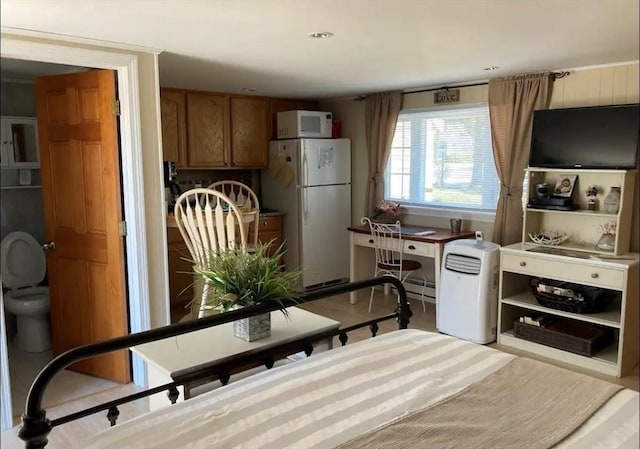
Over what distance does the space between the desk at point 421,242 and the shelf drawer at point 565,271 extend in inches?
21.5

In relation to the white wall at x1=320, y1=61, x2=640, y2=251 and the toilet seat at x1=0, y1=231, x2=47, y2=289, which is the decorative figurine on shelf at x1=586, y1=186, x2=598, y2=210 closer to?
the white wall at x1=320, y1=61, x2=640, y2=251

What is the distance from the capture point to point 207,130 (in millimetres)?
4617

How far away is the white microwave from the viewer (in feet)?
15.9

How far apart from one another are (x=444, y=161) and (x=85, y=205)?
9.61ft

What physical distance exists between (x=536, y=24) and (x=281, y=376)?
1853mm

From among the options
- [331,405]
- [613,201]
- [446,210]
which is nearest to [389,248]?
[446,210]

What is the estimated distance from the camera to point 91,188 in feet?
9.32

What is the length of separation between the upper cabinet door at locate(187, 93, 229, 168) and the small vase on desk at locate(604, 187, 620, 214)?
3172 mm

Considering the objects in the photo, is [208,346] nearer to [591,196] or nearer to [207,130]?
[591,196]

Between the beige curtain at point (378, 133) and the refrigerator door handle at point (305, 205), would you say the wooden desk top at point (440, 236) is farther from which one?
the refrigerator door handle at point (305, 205)

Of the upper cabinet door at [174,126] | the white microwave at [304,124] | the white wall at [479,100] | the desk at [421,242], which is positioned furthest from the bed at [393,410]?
the white microwave at [304,124]

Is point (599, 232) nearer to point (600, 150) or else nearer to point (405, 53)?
point (600, 150)

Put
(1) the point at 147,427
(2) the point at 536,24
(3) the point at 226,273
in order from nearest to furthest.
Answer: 1. (1) the point at 147,427
2. (3) the point at 226,273
3. (2) the point at 536,24

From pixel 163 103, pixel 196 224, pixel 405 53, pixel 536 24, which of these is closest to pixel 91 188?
pixel 196 224
